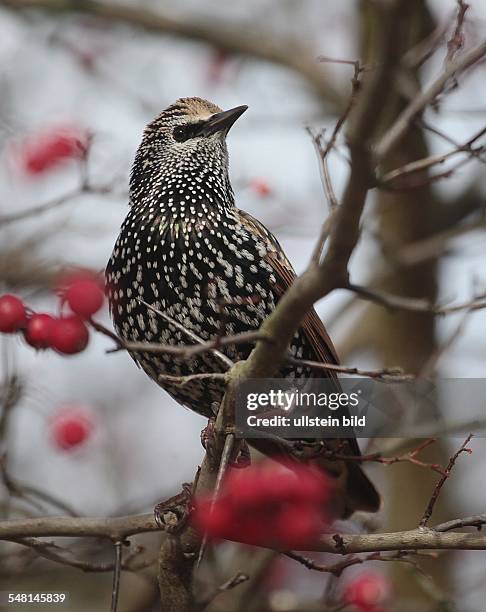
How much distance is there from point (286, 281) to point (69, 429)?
1.28 m

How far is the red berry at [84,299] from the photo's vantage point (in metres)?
2.84

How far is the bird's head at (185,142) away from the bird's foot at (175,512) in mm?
1563

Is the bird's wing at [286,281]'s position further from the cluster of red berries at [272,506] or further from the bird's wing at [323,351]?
the cluster of red berries at [272,506]

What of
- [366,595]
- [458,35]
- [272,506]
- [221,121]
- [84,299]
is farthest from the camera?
[221,121]

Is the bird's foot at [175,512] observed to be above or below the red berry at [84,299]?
below

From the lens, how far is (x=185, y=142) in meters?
4.54

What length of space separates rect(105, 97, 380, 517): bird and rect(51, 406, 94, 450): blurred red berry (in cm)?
54

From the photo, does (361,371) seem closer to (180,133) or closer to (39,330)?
(39,330)

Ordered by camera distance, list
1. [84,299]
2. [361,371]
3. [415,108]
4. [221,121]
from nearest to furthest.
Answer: [415,108] → [361,371] → [84,299] → [221,121]

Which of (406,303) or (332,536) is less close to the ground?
(406,303)

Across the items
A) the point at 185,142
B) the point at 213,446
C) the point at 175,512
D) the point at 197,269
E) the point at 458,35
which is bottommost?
the point at 175,512

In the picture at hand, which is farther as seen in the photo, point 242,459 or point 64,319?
point 242,459

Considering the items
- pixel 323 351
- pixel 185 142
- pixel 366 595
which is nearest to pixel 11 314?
pixel 323 351

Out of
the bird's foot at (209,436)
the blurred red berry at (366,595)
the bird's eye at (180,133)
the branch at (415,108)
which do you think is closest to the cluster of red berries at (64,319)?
the bird's foot at (209,436)
